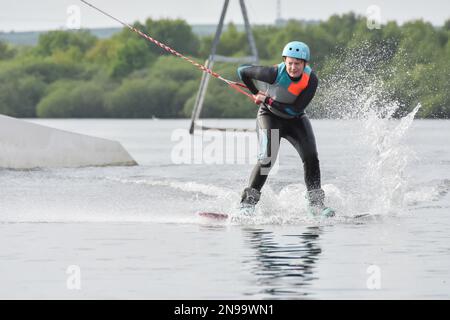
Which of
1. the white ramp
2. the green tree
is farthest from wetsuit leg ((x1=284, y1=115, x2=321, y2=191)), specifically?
the green tree

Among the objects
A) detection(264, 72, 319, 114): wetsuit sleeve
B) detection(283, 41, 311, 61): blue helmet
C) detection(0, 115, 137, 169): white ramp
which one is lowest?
detection(264, 72, 319, 114): wetsuit sleeve

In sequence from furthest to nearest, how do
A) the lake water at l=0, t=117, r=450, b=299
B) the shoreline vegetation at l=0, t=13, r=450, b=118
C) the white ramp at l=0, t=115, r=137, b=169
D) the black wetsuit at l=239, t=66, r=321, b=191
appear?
the shoreline vegetation at l=0, t=13, r=450, b=118
the white ramp at l=0, t=115, r=137, b=169
the black wetsuit at l=239, t=66, r=321, b=191
the lake water at l=0, t=117, r=450, b=299

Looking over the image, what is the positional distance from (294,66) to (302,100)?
36cm

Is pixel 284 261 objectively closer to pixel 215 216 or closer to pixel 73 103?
pixel 215 216

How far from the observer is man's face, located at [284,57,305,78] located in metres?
13.8

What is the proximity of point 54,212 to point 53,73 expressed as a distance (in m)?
73.3

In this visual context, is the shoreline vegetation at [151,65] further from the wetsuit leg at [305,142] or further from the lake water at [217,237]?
the wetsuit leg at [305,142]

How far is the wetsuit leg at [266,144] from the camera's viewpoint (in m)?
14.2

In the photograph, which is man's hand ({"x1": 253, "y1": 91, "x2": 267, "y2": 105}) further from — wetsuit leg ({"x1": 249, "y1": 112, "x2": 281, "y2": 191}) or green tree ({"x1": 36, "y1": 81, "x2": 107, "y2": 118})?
green tree ({"x1": 36, "y1": 81, "x2": 107, "y2": 118})

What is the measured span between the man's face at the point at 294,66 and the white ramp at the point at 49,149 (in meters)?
9.27

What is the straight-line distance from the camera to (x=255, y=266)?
1101cm
